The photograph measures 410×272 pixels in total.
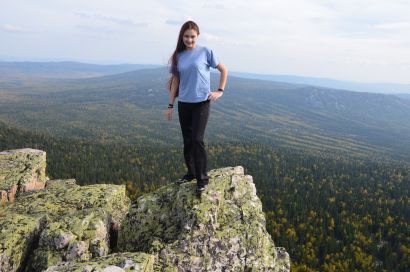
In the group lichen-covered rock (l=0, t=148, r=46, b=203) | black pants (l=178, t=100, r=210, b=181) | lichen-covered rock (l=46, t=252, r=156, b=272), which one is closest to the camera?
lichen-covered rock (l=46, t=252, r=156, b=272)

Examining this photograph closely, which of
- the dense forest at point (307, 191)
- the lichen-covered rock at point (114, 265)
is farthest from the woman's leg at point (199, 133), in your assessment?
the dense forest at point (307, 191)

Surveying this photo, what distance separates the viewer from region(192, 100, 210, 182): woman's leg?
55.6ft

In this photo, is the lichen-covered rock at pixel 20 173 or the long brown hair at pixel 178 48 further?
the lichen-covered rock at pixel 20 173

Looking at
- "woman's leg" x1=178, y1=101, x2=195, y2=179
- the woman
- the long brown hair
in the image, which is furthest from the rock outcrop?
the long brown hair

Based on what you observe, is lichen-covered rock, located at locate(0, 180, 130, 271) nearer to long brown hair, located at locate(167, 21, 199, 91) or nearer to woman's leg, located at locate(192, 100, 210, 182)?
woman's leg, located at locate(192, 100, 210, 182)

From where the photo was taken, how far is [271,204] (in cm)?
9588

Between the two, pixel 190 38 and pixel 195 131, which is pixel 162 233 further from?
pixel 190 38

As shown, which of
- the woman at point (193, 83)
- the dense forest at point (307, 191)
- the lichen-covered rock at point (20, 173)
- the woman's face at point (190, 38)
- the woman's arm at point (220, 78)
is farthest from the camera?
the dense forest at point (307, 191)

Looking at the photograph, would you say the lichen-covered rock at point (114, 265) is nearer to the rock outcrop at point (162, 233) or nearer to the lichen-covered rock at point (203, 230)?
the rock outcrop at point (162, 233)

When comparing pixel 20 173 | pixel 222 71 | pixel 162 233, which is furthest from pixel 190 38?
pixel 20 173

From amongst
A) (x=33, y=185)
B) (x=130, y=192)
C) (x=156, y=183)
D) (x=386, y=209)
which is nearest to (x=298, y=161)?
(x=386, y=209)

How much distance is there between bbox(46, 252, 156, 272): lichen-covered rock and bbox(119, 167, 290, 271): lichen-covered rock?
2095 millimetres

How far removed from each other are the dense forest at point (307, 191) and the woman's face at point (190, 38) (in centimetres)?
5023

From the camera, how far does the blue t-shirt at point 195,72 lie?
1642 cm
